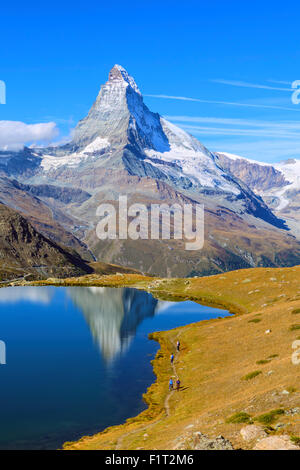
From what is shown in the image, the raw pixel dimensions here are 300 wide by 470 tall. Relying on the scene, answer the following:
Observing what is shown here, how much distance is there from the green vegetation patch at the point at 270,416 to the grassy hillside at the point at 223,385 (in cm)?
9

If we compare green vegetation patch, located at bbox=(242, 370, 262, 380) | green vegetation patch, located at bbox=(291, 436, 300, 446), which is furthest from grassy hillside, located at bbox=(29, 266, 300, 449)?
green vegetation patch, located at bbox=(291, 436, 300, 446)

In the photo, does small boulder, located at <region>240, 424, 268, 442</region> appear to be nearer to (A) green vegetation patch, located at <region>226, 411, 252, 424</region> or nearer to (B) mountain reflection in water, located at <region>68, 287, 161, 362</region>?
(A) green vegetation patch, located at <region>226, 411, 252, 424</region>

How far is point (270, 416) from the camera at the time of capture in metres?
43.0

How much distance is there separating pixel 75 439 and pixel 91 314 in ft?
A: 271

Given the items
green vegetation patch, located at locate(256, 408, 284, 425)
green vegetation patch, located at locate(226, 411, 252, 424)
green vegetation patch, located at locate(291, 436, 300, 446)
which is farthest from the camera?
green vegetation patch, located at locate(226, 411, 252, 424)

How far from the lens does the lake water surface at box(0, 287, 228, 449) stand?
191ft

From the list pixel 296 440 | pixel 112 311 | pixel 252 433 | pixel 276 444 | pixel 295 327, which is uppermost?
pixel 295 327

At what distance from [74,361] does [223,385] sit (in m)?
33.3

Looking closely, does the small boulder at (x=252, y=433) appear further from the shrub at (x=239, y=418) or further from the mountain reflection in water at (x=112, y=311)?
the mountain reflection in water at (x=112, y=311)

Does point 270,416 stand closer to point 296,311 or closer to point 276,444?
point 276,444

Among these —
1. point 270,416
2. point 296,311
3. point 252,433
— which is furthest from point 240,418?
point 296,311

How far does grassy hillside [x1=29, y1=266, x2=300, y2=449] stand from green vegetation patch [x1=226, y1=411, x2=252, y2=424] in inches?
4.2
